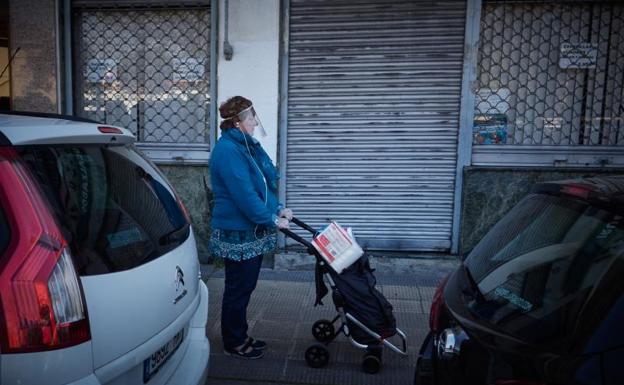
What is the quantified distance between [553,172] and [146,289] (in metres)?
5.13

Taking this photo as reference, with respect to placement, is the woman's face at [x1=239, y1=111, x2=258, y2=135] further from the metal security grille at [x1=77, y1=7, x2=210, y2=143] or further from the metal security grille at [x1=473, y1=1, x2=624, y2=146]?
the metal security grille at [x1=473, y1=1, x2=624, y2=146]

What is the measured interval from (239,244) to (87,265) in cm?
183

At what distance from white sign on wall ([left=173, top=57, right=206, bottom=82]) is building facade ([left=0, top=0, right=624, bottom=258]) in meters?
0.02

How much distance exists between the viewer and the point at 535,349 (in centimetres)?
175

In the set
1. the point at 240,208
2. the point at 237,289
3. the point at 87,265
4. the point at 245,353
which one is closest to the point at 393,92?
the point at 240,208

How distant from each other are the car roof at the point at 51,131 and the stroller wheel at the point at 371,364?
86.9 inches

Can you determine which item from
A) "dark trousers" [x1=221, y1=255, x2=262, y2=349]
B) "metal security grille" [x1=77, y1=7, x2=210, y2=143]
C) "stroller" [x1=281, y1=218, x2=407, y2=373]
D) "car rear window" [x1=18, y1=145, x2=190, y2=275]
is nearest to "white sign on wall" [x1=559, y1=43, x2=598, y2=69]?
"stroller" [x1=281, y1=218, x2=407, y2=373]

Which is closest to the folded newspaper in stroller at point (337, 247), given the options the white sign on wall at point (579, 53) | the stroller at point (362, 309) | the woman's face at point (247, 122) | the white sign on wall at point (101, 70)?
the stroller at point (362, 309)

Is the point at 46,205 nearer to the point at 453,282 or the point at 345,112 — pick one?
the point at 453,282

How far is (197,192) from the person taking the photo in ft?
21.2

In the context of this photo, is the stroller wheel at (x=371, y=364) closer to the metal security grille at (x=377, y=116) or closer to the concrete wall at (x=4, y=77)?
the metal security grille at (x=377, y=116)

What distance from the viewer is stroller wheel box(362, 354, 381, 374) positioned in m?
3.77

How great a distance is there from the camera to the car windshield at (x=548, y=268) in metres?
1.75

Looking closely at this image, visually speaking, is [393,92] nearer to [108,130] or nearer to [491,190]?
[491,190]
